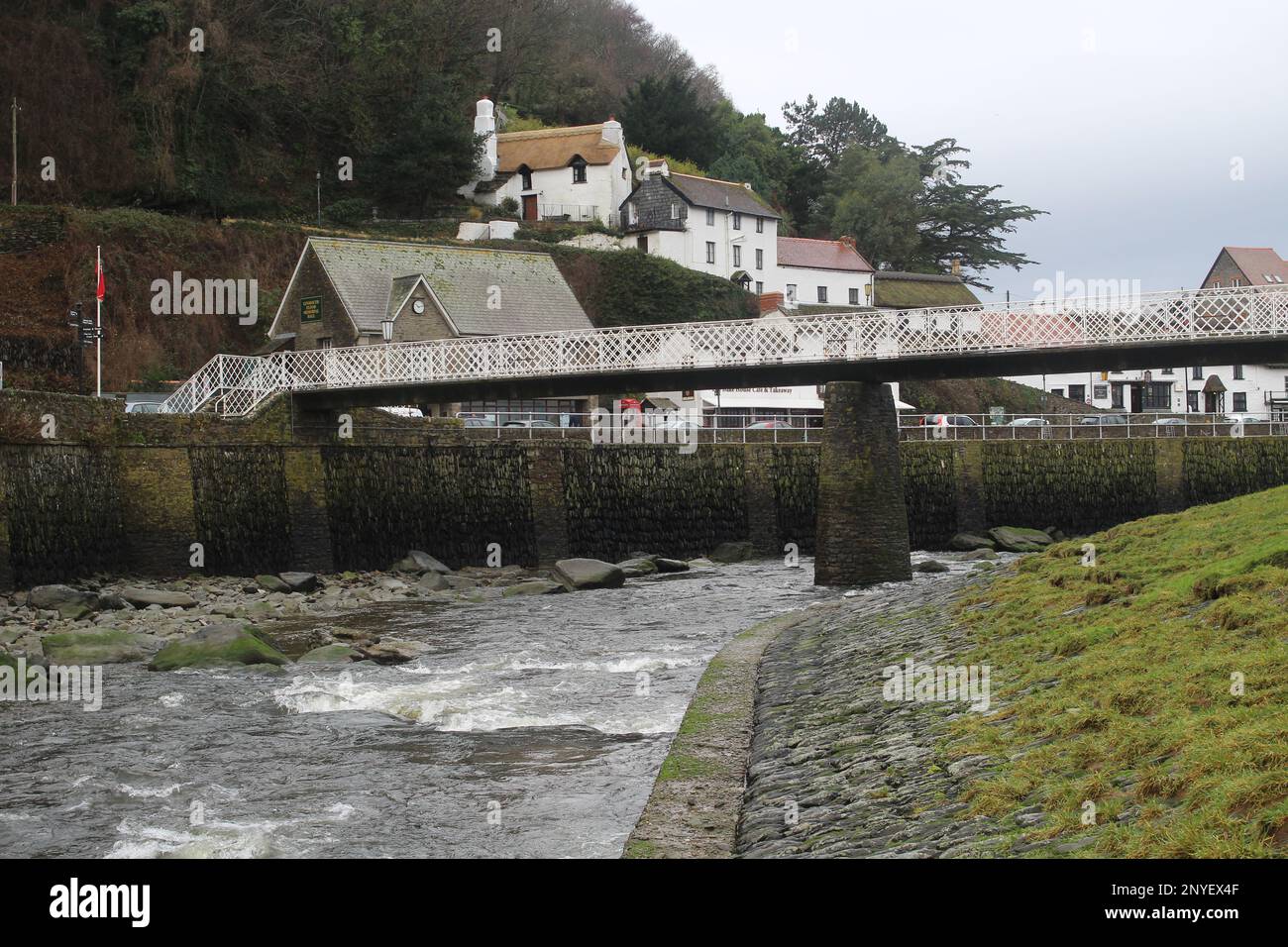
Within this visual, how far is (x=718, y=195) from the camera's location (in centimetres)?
9181

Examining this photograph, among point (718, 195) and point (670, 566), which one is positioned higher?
point (718, 195)

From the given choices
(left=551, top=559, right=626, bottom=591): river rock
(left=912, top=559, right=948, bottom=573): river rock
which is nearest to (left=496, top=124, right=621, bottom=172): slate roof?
(left=912, top=559, right=948, bottom=573): river rock

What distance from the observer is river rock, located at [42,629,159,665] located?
2453cm

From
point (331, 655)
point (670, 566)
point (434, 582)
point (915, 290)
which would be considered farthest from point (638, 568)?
point (915, 290)

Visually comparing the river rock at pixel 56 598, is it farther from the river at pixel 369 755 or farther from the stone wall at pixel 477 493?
the river at pixel 369 755

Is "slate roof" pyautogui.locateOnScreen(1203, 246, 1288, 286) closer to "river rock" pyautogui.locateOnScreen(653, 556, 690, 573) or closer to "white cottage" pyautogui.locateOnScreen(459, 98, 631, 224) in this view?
"white cottage" pyautogui.locateOnScreen(459, 98, 631, 224)

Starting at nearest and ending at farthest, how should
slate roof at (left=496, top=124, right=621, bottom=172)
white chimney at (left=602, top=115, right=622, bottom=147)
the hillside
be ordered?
the hillside → slate roof at (left=496, top=124, right=621, bottom=172) → white chimney at (left=602, top=115, right=622, bottom=147)

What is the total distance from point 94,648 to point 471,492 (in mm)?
22144

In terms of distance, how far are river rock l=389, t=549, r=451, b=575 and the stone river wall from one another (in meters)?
1.78

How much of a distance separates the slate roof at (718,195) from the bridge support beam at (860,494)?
52056 millimetres

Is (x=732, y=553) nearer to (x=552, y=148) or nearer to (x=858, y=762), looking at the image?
(x=858, y=762)

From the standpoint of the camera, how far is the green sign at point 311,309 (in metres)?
60.1

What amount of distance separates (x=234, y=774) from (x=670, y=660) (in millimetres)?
9406

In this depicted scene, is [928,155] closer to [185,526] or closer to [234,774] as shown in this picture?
[185,526]
